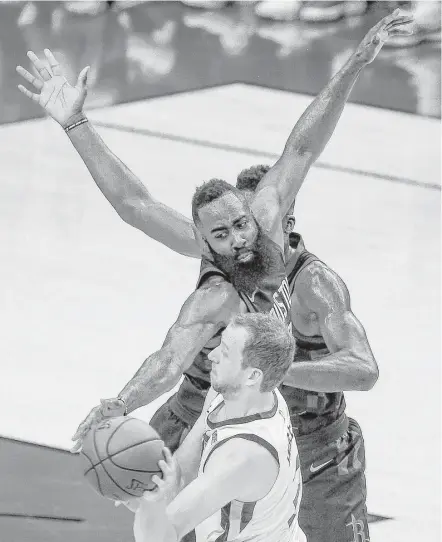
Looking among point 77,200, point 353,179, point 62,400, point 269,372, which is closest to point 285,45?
point 353,179

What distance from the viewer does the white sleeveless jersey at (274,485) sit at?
4797 millimetres

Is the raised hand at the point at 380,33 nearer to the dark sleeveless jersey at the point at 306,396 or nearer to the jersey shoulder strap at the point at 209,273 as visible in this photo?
the dark sleeveless jersey at the point at 306,396

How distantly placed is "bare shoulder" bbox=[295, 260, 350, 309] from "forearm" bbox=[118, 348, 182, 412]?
0.76 meters

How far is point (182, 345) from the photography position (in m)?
5.56

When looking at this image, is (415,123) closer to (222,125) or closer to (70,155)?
(222,125)

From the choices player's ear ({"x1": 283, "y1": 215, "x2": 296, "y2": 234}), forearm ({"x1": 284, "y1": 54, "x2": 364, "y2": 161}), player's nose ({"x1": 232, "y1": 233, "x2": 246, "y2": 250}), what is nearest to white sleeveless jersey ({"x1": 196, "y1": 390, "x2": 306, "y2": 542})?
player's nose ({"x1": 232, "y1": 233, "x2": 246, "y2": 250})

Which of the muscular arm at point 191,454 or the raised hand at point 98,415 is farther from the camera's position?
the muscular arm at point 191,454

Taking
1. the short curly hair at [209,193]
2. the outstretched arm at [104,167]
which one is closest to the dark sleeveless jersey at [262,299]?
the short curly hair at [209,193]

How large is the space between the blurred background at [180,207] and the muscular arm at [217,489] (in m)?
2.38

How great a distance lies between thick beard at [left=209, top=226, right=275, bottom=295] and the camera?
5664 millimetres

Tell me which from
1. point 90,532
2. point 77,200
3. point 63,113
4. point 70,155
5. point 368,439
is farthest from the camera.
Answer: point 70,155

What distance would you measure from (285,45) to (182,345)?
10.4 metres

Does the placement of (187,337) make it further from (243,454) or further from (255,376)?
(243,454)

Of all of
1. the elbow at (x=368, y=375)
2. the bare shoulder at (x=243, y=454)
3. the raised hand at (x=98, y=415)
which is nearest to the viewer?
the bare shoulder at (x=243, y=454)
